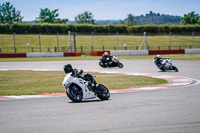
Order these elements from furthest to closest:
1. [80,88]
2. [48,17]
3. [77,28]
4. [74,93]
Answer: [48,17] → [77,28] → [80,88] → [74,93]

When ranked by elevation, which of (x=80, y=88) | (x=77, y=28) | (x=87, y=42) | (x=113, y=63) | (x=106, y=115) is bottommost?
(x=87, y=42)

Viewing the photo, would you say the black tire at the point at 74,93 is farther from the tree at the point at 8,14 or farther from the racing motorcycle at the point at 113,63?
the tree at the point at 8,14

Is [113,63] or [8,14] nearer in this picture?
[113,63]

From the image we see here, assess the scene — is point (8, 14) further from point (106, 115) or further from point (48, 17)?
point (106, 115)

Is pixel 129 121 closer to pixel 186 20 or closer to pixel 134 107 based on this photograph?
pixel 134 107

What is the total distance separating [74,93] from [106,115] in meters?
2.48

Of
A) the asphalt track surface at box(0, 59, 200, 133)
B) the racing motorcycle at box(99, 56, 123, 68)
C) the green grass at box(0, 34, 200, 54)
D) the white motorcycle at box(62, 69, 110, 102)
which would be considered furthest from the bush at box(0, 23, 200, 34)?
the asphalt track surface at box(0, 59, 200, 133)

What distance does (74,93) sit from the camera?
34.6ft

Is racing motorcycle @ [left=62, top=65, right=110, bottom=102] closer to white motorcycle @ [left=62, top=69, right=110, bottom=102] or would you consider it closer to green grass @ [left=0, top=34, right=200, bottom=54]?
white motorcycle @ [left=62, top=69, right=110, bottom=102]

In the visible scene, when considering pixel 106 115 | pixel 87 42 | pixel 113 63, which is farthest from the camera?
pixel 87 42

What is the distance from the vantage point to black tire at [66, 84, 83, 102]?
10.4m

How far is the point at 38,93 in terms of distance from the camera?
13219 mm

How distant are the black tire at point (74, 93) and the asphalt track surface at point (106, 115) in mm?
207

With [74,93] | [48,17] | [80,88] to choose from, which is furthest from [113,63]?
[48,17]
